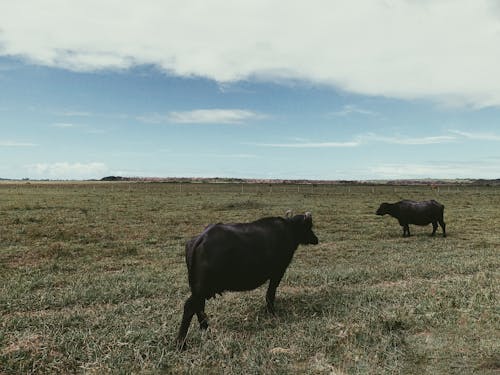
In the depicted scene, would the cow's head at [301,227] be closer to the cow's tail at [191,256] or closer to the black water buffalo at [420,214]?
the cow's tail at [191,256]

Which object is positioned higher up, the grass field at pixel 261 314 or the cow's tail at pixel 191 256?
the cow's tail at pixel 191 256

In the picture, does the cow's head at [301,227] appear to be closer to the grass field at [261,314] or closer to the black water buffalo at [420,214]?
the grass field at [261,314]

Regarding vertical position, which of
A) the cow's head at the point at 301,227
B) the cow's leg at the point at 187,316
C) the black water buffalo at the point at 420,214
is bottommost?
the cow's leg at the point at 187,316

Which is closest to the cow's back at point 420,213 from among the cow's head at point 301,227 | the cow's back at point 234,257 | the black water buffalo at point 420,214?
the black water buffalo at point 420,214

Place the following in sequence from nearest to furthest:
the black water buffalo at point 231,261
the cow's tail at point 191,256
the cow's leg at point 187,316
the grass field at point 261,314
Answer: the grass field at point 261,314
the cow's leg at point 187,316
the black water buffalo at point 231,261
the cow's tail at point 191,256

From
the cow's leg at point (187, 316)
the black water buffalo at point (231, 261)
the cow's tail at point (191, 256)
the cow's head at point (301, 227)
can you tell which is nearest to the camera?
the cow's leg at point (187, 316)

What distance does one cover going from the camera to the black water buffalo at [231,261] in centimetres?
659

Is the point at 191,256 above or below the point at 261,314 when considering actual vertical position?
above

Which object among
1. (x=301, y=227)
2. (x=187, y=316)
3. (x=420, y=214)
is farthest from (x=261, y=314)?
(x=420, y=214)

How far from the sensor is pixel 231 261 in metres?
6.93

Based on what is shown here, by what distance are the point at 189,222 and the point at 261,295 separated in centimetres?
1531

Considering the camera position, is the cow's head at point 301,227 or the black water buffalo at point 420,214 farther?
the black water buffalo at point 420,214

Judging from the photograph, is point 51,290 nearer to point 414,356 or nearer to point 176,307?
point 176,307

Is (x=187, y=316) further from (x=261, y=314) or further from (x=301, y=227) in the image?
(x=301, y=227)
